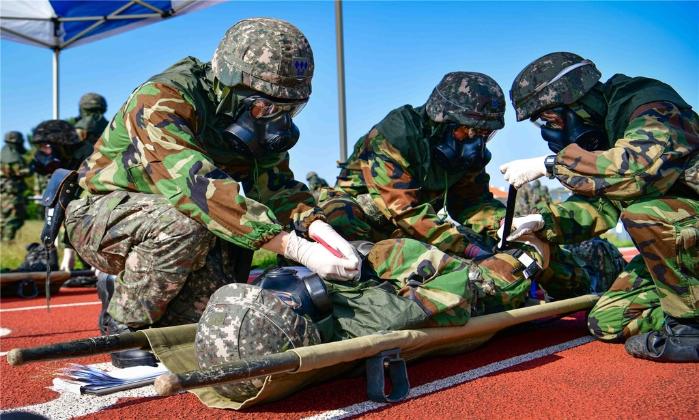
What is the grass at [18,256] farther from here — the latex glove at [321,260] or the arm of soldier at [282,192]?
the latex glove at [321,260]

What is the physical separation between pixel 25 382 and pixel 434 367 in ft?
5.92

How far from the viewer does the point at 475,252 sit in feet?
13.6

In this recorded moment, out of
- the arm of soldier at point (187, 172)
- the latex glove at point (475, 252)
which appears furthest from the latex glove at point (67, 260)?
the latex glove at point (475, 252)

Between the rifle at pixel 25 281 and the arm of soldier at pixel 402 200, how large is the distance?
368 cm

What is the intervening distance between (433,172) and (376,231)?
0.59 meters

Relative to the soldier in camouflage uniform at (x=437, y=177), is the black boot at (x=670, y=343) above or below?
below

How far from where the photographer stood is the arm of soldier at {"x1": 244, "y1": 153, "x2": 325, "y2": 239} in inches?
148

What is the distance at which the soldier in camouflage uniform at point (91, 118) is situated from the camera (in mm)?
8398

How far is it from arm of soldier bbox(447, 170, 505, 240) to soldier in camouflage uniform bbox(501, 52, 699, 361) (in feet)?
2.16

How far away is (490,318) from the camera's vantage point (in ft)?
10.2

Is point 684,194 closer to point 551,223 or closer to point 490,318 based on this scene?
point 551,223

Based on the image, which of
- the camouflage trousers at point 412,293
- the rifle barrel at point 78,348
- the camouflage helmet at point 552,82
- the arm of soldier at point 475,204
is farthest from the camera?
the arm of soldier at point 475,204

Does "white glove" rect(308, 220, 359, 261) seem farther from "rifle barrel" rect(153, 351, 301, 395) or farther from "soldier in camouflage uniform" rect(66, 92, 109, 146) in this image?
"soldier in camouflage uniform" rect(66, 92, 109, 146)

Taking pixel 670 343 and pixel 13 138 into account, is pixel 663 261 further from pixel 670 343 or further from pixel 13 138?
pixel 13 138
